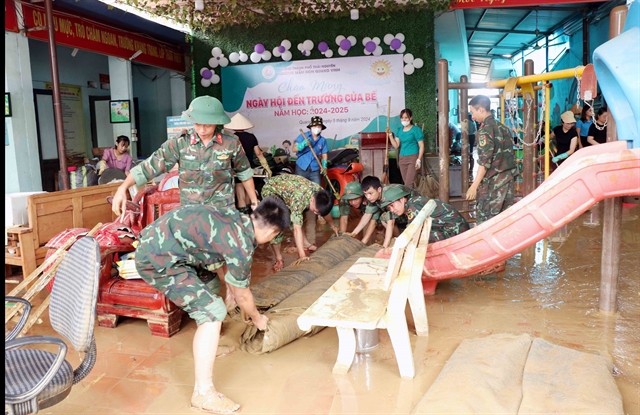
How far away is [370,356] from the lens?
3.34 meters

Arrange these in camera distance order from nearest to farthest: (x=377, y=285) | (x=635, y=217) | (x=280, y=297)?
(x=377, y=285) → (x=280, y=297) → (x=635, y=217)

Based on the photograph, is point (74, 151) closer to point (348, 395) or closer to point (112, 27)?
point (112, 27)

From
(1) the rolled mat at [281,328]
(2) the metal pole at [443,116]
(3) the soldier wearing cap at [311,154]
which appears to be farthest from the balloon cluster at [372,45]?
(1) the rolled mat at [281,328]

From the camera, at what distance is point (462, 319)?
12.8 ft

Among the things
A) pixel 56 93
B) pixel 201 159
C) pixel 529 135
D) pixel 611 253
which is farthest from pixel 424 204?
pixel 56 93

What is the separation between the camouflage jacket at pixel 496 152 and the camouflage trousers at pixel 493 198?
4 cm

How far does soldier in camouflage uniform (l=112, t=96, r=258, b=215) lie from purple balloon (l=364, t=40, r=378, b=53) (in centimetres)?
661

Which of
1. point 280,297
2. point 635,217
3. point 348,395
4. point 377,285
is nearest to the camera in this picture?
point 348,395

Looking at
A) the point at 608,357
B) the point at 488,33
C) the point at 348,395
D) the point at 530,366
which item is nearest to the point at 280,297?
the point at 348,395

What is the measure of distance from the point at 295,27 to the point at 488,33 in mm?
5728

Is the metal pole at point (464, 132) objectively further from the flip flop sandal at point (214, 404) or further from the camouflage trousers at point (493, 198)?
the flip flop sandal at point (214, 404)

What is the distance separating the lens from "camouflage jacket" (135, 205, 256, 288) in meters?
2.65

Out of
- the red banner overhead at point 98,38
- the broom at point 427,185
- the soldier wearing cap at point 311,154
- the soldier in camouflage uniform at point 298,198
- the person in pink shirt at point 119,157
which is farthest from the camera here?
the broom at point 427,185

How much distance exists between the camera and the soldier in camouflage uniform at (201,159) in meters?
3.81
